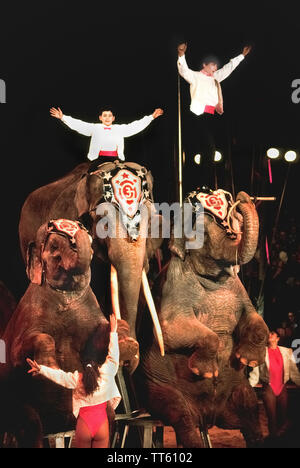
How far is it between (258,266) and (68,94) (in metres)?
1.53

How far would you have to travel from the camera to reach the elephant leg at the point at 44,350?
6230 mm

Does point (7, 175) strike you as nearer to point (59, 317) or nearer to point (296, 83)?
point (59, 317)

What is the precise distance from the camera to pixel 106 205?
21.5 ft

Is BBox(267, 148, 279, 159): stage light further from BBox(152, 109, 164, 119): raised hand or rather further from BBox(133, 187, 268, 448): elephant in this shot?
BBox(152, 109, 164, 119): raised hand

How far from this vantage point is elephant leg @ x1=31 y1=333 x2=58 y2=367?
20.4 feet

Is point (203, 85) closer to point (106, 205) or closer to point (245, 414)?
point (106, 205)

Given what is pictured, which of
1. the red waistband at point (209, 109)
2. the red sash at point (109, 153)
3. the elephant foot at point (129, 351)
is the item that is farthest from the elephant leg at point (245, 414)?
the red waistband at point (209, 109)

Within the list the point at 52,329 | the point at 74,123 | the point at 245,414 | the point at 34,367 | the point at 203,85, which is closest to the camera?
the point at 34,367

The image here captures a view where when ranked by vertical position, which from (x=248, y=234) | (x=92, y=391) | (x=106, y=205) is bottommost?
(x=92, y=391)

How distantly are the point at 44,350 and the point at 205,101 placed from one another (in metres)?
1.80

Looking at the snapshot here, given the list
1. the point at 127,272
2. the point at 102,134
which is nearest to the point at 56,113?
the point at 102,134

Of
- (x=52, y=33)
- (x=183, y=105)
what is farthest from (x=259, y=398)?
(x=52, y=33)

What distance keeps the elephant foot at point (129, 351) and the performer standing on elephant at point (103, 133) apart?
998mm

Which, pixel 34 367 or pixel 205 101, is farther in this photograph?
pixel 205 101
